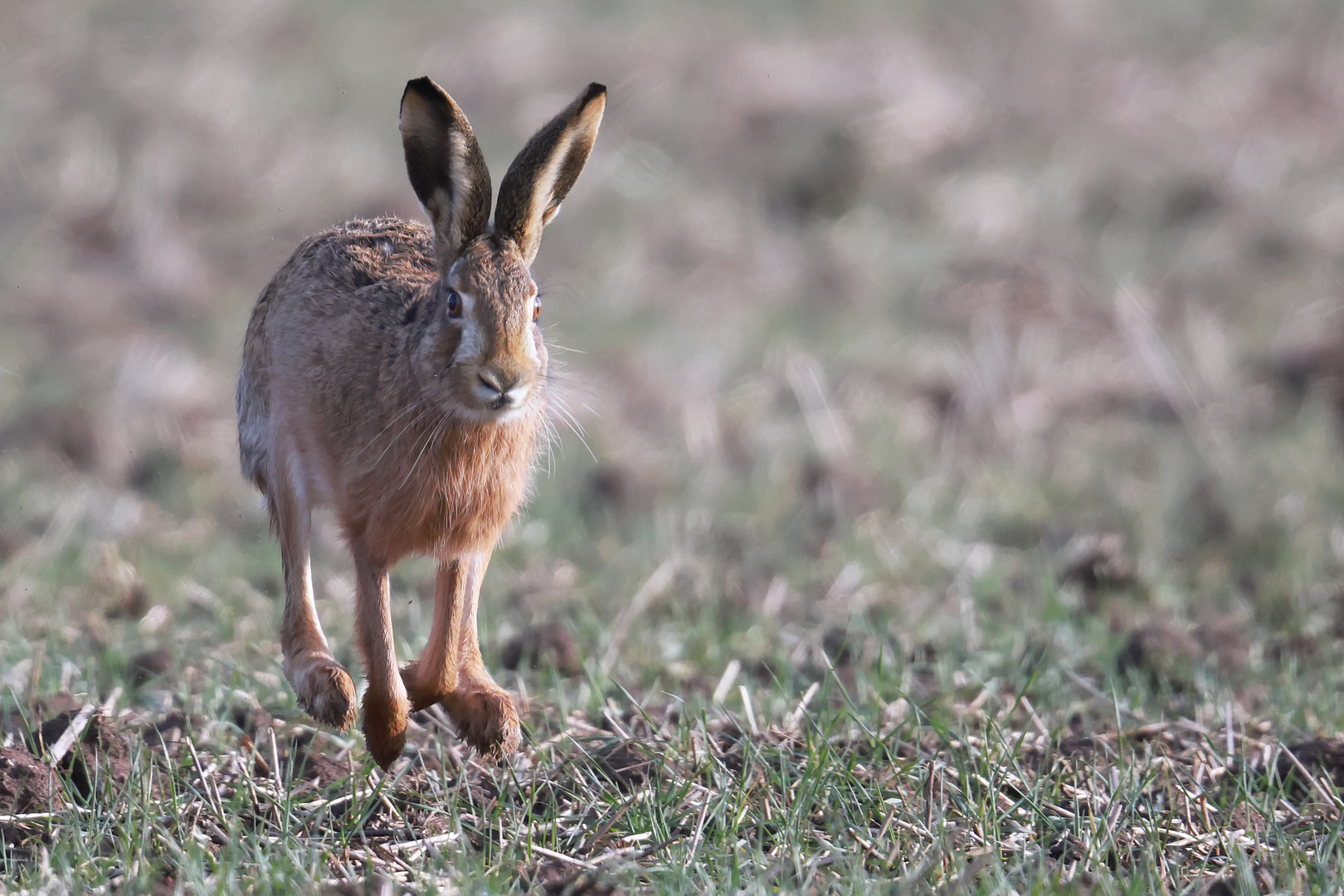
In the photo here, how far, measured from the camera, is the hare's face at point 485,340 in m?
3.22

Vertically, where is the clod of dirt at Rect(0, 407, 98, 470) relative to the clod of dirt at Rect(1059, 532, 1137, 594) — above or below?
above

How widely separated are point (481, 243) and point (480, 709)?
1.04m

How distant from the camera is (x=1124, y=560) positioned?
6.14 metres

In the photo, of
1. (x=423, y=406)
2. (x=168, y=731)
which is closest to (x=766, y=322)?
(x=168, y=731)

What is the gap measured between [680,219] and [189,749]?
7.69 metres

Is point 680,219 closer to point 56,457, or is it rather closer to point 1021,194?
point 1021,194

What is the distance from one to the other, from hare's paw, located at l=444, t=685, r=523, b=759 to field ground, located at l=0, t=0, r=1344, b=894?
0.55ft

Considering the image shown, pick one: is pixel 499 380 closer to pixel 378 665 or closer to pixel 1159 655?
pixel 378 665

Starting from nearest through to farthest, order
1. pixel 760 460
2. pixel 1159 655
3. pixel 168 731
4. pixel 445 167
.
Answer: pixel 445 167 → pixel 168 731 → pixel 1159 655 → pixel 760 460

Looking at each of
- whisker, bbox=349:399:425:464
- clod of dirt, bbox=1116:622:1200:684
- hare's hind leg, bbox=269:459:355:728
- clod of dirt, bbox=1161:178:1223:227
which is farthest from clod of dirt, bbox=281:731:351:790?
clod of dirt, bbox=1161:178:1223:227

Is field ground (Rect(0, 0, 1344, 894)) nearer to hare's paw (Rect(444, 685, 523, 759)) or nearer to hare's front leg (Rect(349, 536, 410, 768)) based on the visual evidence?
hare's paw (Rect(444, 685, 523, 759))

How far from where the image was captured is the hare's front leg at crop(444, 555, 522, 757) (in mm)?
3467

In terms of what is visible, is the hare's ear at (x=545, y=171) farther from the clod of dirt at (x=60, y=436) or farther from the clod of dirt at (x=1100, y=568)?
the clod of dirt at (x=60, y=436)

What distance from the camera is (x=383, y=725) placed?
332cm
